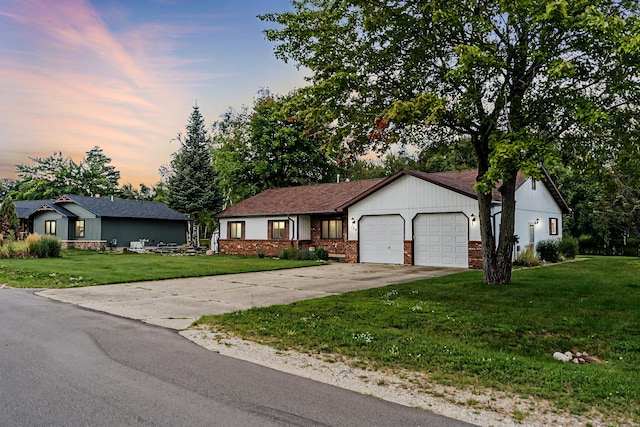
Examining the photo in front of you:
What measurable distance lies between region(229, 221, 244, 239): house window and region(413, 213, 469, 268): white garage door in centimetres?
1288

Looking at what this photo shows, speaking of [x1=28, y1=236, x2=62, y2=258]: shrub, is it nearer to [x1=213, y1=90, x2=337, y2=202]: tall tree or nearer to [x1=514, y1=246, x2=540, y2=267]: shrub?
[x1=213, y1=90, x2=337, y2=202]: tall tree

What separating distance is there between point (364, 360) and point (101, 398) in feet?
10.2

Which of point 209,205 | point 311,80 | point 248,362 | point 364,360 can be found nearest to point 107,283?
point 311,80

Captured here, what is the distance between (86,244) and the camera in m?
32.3

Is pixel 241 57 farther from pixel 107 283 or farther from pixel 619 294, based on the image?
pixel 619 294

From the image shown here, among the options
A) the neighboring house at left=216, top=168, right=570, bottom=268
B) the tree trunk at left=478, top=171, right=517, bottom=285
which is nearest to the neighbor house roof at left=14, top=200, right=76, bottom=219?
the neighboring house at left=216, top=168, right=570, bottom=268

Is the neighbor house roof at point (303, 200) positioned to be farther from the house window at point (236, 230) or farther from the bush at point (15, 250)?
the bush at point (15, 250)

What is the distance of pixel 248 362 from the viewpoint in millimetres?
5676

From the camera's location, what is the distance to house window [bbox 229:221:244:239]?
28875mm

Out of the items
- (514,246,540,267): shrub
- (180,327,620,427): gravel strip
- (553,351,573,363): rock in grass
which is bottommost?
(553,351,573,363): rock in grass

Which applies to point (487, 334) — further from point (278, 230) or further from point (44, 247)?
point (44, 247)

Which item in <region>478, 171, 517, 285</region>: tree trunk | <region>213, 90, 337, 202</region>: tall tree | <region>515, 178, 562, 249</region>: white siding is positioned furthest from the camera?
<region>213, 90, 337, 202</region>: tall tree

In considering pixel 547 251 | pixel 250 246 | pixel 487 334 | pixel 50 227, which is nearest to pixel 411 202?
pixel 547 251

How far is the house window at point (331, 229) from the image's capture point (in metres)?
24.8
